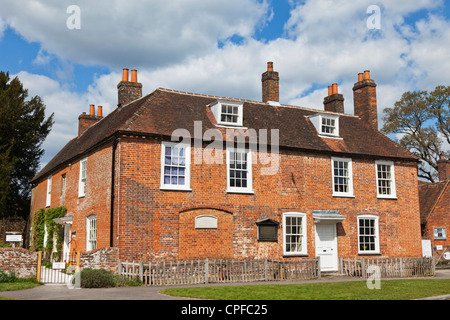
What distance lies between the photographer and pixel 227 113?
22.9 meters

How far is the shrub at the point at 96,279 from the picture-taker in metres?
16.3

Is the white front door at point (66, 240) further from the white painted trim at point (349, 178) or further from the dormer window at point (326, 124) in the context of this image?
the dormer window at point (326, 124)

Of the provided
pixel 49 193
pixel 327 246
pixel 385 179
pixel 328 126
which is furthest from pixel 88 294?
pixel 385 179

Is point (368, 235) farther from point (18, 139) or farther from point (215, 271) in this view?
point (18, 139)

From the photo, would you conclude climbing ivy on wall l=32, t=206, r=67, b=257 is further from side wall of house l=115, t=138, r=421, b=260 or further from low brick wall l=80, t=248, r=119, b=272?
side wall of house l=115, t=138, r=421, b=260

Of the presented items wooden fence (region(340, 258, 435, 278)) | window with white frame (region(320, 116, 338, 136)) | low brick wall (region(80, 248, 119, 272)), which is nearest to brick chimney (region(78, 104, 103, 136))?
low brick wall (region(80, 248, 119, 272))

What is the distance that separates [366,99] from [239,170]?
450 inches

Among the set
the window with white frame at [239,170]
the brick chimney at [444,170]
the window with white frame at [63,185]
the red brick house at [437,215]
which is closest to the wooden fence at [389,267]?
the window with white frame at [239,170]

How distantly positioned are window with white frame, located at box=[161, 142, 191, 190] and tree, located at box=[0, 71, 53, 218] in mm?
17548

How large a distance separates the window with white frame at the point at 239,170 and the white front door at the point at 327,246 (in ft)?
14.1

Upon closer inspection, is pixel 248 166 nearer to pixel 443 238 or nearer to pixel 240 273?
pixel 240 273

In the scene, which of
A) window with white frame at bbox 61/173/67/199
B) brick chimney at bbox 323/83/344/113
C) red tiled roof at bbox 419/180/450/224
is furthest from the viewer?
red tiled roof at bbox 419/180/450/224

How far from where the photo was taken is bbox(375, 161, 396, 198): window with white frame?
2559cm

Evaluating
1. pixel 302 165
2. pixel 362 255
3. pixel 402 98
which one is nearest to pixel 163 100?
pixel 302 165
